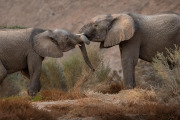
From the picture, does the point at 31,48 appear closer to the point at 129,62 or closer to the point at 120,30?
the point at 120,30

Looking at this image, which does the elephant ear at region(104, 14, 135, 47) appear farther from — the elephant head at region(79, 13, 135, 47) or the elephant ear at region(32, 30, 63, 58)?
the elephant ear at region(32, 30, 63, 58)

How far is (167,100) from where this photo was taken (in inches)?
371

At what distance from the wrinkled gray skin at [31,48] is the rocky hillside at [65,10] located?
9846 millimetres

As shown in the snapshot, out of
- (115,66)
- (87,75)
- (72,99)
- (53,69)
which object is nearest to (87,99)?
(72,99)

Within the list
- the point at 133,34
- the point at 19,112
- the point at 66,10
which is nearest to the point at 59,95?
the point at 133,34

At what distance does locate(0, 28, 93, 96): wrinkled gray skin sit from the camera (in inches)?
447

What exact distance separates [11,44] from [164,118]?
16.9 feet

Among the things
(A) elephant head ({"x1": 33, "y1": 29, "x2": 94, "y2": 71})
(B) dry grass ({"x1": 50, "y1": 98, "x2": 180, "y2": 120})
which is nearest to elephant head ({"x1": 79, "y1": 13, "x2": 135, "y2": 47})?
(A) elephant head ({"x1": 33, "y1": 29, "x2": 94, "y2": 71})

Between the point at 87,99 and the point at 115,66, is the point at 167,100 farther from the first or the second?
the point at 115,66

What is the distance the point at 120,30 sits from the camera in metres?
11.8

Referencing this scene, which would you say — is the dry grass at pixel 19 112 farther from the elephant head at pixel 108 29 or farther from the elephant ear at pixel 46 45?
the elephant head at pixel 108 29

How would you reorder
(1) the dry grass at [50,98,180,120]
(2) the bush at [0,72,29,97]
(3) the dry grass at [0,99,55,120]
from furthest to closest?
(2) the bush at [0,72,29,97] → (1) the dry grass at [50,98,180,120] → (3) the dry grass at [0,99,55,120]

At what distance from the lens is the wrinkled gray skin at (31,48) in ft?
37.2

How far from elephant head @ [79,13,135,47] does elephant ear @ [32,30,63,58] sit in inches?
38.2
